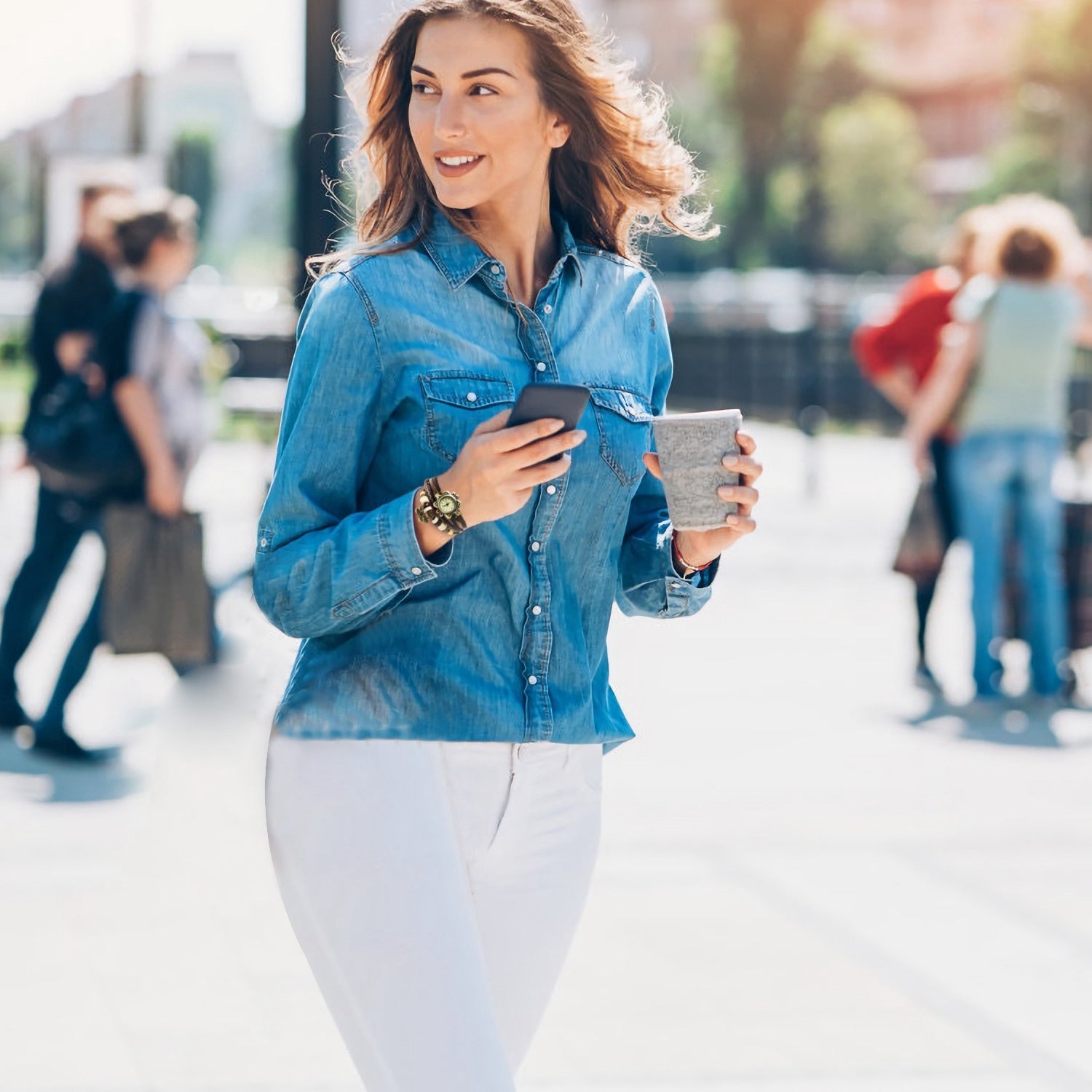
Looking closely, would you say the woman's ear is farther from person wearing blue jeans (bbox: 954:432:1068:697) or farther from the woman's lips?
person wearing blue jeans (bbox: 954:432:1068:697)

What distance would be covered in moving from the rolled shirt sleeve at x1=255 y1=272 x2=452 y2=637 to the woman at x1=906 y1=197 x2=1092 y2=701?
215 inches

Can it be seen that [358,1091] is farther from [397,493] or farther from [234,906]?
[397,493]

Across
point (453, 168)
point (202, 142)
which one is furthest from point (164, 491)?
point (202, 142)

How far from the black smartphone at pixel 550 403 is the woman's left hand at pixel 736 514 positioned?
23 centimetres

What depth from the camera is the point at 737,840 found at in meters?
5.59

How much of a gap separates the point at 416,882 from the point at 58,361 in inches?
189

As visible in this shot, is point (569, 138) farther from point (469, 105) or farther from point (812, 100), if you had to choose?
point (812, 100)

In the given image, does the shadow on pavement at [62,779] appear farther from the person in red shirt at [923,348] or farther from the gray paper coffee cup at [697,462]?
the gray paper coffee cup at [697,462]

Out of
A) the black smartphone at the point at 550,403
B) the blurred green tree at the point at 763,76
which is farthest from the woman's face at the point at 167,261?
the blurred green tree at the point at 763,76

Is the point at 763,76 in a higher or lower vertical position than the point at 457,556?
higher

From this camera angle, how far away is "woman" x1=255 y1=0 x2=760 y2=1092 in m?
2.18

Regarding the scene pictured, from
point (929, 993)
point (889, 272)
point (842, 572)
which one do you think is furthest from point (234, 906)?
point (889, 272)

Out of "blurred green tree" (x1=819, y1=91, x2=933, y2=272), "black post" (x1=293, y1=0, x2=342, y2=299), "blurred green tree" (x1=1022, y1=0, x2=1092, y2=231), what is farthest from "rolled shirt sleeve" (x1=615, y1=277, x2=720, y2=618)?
"blurred green tree" (x1=819, y1=91, x2=933, y2=272)

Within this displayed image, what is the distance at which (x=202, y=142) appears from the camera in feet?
165
